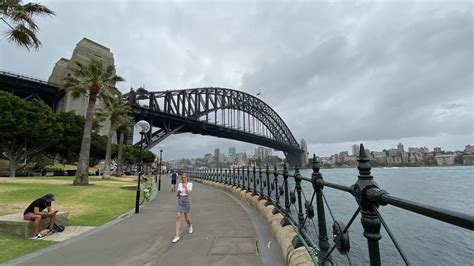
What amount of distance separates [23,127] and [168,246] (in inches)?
1378

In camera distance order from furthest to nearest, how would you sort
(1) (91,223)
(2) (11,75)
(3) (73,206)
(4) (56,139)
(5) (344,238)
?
(2) (11,75) < (4) (56,139) < (3) (73,206) < (1) (91,223) < (5) (344,238)

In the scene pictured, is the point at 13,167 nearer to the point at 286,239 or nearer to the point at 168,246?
the point at 168,246

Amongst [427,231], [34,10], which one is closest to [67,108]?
[34,10]

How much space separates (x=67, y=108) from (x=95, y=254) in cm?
6671

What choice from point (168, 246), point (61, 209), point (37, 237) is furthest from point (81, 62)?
point (168, 246)

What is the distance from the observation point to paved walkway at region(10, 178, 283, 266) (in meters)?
5.36

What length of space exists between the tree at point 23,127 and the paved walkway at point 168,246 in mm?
31851

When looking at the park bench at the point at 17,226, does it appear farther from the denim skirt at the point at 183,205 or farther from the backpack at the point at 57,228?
the denim skirt at the point at 183,205

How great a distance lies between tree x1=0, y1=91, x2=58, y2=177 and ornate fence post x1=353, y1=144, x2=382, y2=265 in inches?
1557

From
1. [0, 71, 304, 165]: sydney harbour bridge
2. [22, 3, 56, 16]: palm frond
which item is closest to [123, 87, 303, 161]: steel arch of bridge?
[0, 71, 304, 165]: sydney harbour bridge

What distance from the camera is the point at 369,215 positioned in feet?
6.63

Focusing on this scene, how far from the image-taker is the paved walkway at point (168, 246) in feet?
17.6

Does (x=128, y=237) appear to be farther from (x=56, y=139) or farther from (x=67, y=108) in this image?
(x=67, y=108)

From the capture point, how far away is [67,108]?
205ft
